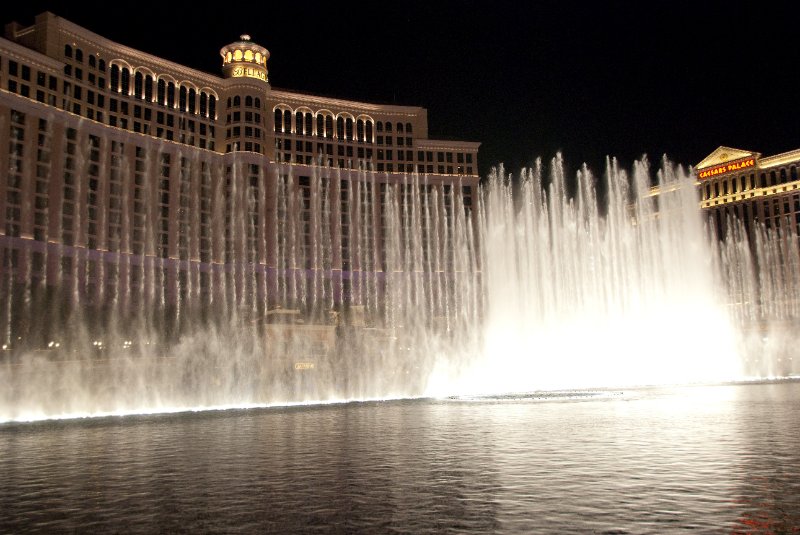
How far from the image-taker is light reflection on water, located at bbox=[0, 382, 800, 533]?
7219 millimetres

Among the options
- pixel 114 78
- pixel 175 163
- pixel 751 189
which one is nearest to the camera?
pixel 114 78

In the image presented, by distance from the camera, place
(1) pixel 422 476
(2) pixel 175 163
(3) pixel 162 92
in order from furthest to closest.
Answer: (3) pixel 162 92, (2) pixel 175 163, (1) pixel 422 476

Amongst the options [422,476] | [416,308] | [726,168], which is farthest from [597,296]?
[726,168]

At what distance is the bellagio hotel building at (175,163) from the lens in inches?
2734

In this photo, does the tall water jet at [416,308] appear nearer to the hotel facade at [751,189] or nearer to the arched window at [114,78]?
the hotel facade at [751,189]

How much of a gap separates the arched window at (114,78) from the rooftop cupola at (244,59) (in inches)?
539

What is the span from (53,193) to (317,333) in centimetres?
2883

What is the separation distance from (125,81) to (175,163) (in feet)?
34.3

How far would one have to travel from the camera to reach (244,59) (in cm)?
8969

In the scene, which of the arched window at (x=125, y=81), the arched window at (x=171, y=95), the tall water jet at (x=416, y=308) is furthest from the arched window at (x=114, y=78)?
the tall water jet at (x=416, y=308)

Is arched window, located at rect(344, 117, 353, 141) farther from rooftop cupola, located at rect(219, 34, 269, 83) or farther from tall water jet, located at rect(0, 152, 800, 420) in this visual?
rooftop cupola, located at rect(219, 34, 269, 83)

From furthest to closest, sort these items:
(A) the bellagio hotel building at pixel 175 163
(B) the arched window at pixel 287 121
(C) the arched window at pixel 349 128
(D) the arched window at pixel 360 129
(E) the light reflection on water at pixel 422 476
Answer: (D) the arched window at pixel 360 129, (C) the arched window at pixel 349 128, (B) the arched window at pixel 287 121, (A) the bellagio hotel building at pixel 175 163, (E) the light reflection on water at pixel 422 476

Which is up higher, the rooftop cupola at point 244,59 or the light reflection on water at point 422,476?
the rooftop cupola at point 244,59

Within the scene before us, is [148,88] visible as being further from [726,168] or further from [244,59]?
[726,168]
